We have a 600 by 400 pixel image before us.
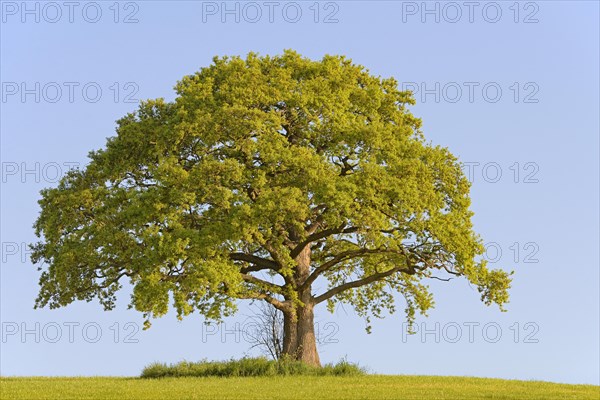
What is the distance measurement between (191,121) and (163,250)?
19.3 feet

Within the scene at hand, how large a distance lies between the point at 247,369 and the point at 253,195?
7322mm

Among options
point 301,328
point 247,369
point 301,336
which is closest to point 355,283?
point 301,328

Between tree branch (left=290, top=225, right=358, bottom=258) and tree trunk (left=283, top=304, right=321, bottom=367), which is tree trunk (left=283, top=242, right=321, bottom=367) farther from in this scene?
tree branch (left=290, top=225, right=358, bottom=258)

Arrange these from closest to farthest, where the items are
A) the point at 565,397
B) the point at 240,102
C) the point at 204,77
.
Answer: the point at 565,397, the point at 240,102, the point at 204,77

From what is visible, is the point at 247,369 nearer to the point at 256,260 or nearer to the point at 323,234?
the point at 256,260

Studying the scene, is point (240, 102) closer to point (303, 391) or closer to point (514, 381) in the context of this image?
point (303, 391)

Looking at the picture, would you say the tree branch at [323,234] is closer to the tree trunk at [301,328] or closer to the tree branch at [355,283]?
the tree trunk at [301,328]

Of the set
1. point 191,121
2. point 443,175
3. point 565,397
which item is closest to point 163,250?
point 191,121

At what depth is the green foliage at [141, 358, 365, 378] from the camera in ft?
115

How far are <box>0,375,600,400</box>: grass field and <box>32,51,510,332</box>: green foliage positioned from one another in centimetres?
343

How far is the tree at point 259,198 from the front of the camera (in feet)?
110

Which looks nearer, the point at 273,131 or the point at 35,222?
the point at 273,131

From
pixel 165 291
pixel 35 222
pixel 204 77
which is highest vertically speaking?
pixel 204 77

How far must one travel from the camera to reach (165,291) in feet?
109
